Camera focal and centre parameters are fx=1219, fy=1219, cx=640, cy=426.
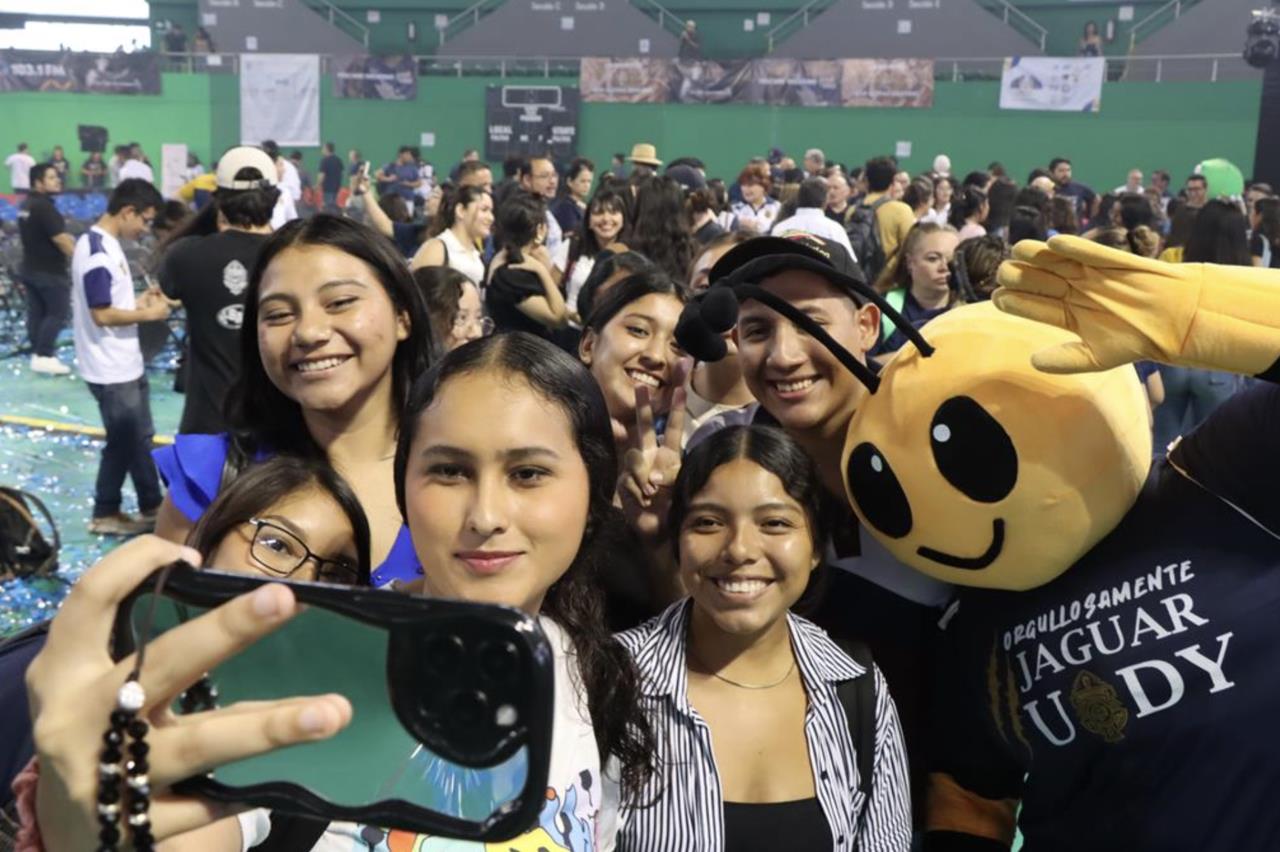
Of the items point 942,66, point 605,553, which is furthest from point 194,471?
point 942,66

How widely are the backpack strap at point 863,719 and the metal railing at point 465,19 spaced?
79.2 feet

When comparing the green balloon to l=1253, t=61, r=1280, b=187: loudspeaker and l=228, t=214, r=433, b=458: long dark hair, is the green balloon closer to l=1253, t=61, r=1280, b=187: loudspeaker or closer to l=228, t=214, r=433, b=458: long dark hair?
l=1253, t=61, r=1280, b=187: loudspeaker

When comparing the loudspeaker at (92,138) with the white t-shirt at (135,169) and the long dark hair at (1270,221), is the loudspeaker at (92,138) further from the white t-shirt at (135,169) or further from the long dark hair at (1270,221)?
the long dark hair at (1270,221)

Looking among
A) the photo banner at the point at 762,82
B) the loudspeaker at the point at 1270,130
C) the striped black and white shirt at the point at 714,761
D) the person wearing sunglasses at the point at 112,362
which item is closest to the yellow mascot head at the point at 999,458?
the striped black and white shirt at the point at 714,761

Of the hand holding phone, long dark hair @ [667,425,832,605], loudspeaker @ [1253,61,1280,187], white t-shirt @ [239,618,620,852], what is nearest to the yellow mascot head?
long dark hair @ [667,425,832,605]

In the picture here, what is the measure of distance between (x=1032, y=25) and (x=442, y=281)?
20.4m

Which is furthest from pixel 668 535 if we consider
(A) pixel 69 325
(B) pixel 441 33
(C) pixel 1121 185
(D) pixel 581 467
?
(B) pixel 441 33

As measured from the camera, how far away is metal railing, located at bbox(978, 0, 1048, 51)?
21.6 metres

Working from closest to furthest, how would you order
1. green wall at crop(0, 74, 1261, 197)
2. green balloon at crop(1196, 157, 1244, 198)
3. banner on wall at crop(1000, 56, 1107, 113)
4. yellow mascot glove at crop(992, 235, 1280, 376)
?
1. yellow mascot glove at crop(992, 235, 1280, 376)
2. green balloon at crop(1196, 157, 1244, 198)
3. green wall at crop(0, 74, 1261, 197)
4. banner on wall at crop(1000, 56, 1107, 113)

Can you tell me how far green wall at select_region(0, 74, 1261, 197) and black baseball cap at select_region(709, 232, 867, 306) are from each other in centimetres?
1876

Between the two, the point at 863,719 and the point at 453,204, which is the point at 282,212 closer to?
the point at 453,204

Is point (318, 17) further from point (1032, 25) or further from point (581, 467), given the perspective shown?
point (581, 467)

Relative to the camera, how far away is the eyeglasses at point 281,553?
1638 millimetres

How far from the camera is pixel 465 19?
2419cm
